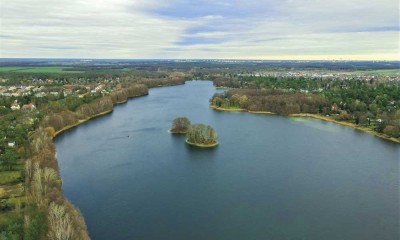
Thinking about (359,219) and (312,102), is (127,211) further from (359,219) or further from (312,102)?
(312,102)

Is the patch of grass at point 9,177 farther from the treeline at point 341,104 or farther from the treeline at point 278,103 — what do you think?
the treeline at point 278,103

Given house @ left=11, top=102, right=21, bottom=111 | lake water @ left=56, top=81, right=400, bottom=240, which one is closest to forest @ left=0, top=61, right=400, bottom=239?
house @ left=11, top=102, right=21, bottom=111

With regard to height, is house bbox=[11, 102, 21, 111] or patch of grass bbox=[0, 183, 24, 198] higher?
house bbox=[11, 102, 21, 111]

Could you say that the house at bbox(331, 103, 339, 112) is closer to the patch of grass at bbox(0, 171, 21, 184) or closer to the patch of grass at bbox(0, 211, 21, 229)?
the patch of grass at bbox(0, 171, 21, 184)

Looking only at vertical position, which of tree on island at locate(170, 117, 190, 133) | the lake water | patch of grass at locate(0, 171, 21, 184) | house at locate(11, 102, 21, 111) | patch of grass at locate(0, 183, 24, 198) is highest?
house at locate(11, 102, 21, 111)

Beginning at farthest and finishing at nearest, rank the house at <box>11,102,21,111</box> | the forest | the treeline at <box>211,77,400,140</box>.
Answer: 1. the house at <box>11,102,21,111</box>
2. the treeline at <box>211,77,400,140</box>
3. the forest

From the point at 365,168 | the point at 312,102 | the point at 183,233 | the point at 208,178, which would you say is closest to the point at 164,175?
the point at 208,178

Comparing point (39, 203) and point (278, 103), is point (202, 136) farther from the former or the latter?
point (278, 103)

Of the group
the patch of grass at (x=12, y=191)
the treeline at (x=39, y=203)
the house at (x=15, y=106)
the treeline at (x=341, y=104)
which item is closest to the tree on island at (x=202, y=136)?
the treeline at (x=39, y=203)

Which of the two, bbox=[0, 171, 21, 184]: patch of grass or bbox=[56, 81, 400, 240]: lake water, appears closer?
bbox=[56, 81, 400, 240]: lake water
